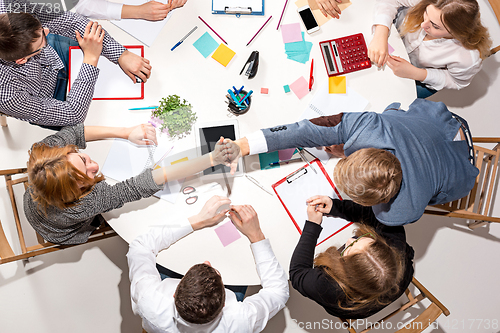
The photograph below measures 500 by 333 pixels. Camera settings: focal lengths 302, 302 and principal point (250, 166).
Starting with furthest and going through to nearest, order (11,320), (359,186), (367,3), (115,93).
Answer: (11,320)
(367,3)
(115,93)
(359,186)

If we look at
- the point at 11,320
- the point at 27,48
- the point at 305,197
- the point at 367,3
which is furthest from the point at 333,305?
the point at 11,320

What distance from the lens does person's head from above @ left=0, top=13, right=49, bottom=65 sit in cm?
123

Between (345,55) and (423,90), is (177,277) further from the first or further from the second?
(423,90)

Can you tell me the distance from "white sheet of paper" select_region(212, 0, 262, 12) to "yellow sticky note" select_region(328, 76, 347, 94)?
484 millimetres

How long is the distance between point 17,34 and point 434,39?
196 centimetres

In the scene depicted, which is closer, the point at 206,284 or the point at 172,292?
the point at 206,284

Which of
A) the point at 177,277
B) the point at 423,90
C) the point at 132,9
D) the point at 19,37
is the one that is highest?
the point at 132,9

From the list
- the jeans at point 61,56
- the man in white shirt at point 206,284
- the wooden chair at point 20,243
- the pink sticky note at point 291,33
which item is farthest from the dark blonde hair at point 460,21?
the wooden chair at point 20,243

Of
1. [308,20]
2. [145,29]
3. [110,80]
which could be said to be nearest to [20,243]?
[110,80]

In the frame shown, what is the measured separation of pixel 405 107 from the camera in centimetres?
148

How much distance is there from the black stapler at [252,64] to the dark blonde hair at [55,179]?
2.74 ft

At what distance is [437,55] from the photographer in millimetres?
1590

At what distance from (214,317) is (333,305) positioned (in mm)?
520

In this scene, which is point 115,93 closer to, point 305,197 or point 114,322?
point 305,197
